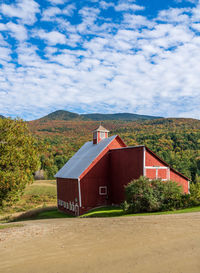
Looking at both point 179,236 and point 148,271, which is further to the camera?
point 179,236

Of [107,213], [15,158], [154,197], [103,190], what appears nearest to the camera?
[154,197]

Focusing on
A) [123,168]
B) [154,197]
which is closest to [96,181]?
[123,168]

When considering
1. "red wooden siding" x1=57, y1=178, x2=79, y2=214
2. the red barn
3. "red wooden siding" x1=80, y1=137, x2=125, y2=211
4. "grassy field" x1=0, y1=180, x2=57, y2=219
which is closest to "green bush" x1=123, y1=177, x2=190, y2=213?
the red barn

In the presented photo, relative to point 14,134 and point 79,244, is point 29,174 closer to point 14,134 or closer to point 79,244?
point 14,134

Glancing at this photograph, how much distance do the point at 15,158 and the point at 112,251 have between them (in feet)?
50.1

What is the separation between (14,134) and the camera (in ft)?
78.6

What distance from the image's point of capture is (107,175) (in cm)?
2991

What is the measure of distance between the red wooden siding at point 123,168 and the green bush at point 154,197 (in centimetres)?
349

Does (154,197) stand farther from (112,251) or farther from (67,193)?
(67,193)

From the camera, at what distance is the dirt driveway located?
8000 millimetres

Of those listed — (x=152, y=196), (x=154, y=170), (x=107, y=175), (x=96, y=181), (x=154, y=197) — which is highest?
(x=154, y=170)

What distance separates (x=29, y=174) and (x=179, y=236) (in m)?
16.3

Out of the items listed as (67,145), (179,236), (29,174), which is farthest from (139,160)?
(67,145)

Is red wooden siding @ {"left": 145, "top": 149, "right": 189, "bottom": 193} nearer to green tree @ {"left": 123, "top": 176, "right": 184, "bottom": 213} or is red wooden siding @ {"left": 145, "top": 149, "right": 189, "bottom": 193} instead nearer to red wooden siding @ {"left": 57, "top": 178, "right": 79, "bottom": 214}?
green tree @ {"left": 123, "top": 176, "right": 184, "bottom": 213}
